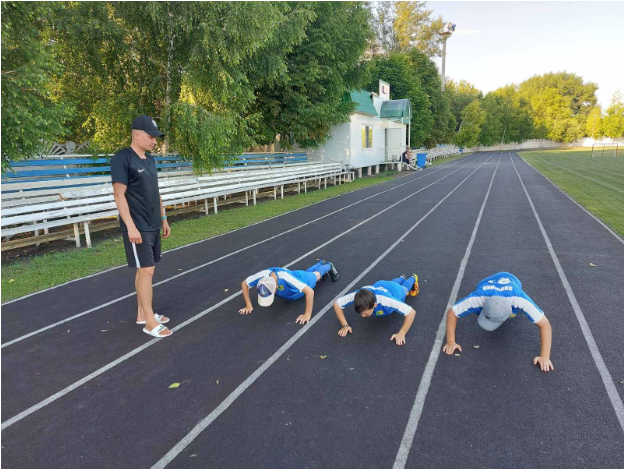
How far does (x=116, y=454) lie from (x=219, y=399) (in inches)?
33.6

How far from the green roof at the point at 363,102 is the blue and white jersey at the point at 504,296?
66.6 feet

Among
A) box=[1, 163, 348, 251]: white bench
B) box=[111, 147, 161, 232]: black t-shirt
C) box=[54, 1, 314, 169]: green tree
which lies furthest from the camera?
box=[54, 1, 314, 169]: green tree

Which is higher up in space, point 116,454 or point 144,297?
point 144,297

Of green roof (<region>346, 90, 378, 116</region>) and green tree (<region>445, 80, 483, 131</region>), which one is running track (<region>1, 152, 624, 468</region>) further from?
green tree (<region>445, 80, 483, 131</region>)

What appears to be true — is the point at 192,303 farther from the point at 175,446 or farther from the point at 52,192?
the point at 52,192

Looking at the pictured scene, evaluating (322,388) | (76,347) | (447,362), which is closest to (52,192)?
(76,347)

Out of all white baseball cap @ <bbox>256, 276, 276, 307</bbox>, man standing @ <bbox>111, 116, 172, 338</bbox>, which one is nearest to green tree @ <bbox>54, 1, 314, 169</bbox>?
man standing @ <bbox>111, 116, 172, 338</bbox>

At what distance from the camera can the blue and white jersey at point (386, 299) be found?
13.6ft

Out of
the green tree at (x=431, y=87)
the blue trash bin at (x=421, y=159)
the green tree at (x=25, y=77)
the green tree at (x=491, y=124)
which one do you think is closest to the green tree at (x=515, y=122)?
the green tree at (x=491, y=124)

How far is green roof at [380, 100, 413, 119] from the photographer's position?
27.8 metres

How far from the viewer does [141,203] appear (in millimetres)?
4000

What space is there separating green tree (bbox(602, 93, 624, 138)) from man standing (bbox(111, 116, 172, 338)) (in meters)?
60.2

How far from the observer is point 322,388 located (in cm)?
341

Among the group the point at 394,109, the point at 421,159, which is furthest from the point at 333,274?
the point at 421,159
